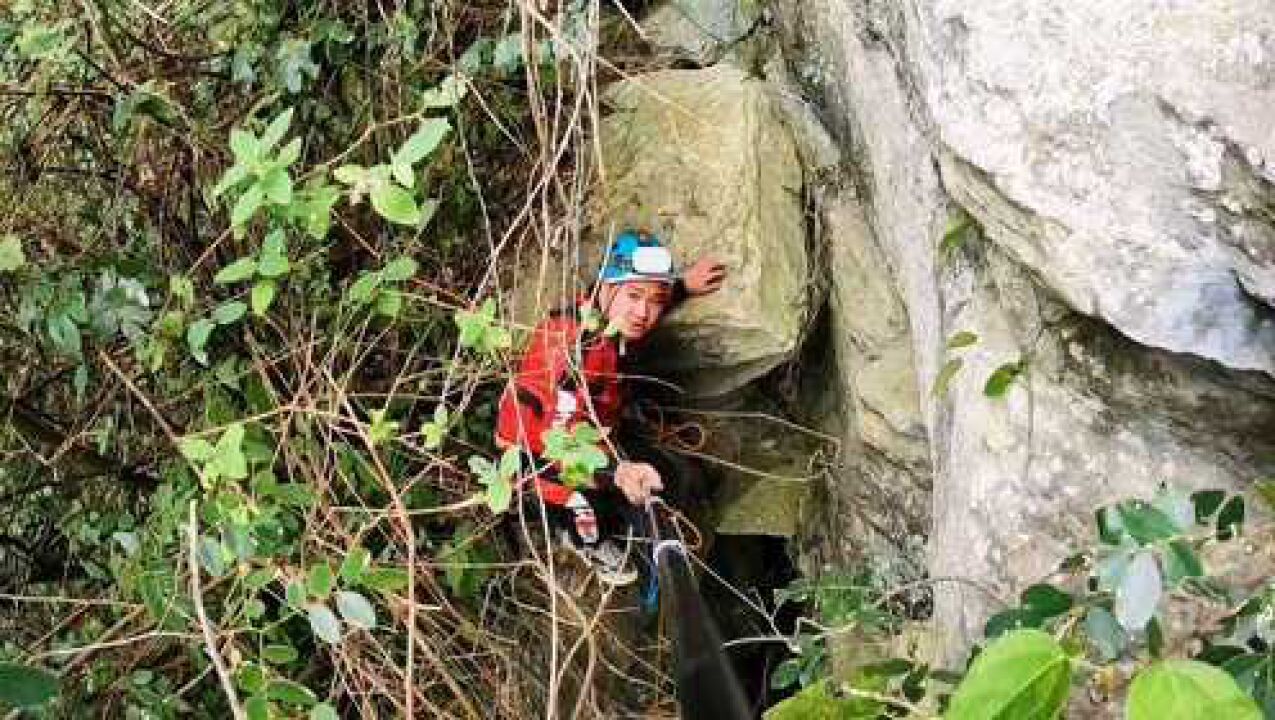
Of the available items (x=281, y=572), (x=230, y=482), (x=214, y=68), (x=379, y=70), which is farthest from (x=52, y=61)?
(x=281, y=572)

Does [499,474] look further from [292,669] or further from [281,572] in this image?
[292,669]

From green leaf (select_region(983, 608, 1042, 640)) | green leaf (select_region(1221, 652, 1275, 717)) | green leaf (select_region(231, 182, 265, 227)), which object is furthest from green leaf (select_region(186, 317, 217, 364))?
green leaf (select_region(1221, 652, 1275, 717))

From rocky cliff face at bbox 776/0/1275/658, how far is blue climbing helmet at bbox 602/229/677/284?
636 millimetres

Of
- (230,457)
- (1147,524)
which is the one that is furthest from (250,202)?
(1147,524)

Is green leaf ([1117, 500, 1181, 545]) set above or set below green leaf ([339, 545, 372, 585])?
above

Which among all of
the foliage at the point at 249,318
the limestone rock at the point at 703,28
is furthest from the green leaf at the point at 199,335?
the limestone rock at the point at 703,28

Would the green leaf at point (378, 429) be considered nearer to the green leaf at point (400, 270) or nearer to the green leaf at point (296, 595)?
the green leaf at point (400, 270)

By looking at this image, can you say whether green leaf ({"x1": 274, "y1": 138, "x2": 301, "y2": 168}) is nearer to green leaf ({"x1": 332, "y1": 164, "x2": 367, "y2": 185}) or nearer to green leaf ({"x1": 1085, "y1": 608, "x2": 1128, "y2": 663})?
green leaf ({"x1": 332, "y1": 164, "x2": 367, "y2": 185})

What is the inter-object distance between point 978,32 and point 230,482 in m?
1.49

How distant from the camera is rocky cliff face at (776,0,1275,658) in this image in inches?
71.5

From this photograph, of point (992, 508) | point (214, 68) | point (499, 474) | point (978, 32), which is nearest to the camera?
point (978, 32)

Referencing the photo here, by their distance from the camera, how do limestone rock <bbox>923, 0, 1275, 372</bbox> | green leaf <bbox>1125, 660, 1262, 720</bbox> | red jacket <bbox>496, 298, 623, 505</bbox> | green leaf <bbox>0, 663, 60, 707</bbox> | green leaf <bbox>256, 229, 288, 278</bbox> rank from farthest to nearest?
red jacket <bbox>496, 298, 623, 505</bbox>, green leaf <bbox>256, 229, 288, 278</bbox>, limestone rock <bbox>923, 0, 1275, 372</bbox>, green leaf <bbox>0, 663, 60, 707</bbox>, green leaf <bbox>1125, 660, 1262, 720</bbox>

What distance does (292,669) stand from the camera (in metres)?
3.19

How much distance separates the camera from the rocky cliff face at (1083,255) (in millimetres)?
1816
